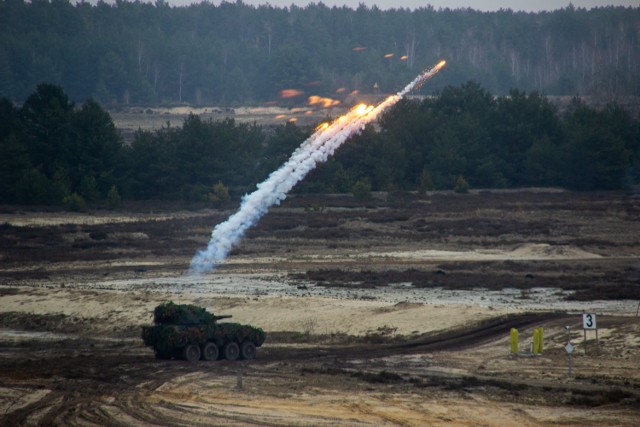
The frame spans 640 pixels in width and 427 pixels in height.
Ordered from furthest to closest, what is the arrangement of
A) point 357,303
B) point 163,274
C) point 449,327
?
1. point 163,274
2. point 357,303
3. point 449,327

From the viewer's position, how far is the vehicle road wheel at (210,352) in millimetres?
41156

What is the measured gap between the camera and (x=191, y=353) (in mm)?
41062

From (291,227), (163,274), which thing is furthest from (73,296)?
(291,227)

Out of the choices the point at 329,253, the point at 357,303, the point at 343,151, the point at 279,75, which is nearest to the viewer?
the point at 357,303

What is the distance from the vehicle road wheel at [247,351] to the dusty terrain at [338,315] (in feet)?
1.34

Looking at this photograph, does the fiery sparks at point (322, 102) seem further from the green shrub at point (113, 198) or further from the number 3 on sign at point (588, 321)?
the number 3 on sign at point (588, 321)

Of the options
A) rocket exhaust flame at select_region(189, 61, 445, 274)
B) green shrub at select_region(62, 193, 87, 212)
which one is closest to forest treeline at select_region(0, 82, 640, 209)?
green shrub at select_region(62, 193, 87, 212)

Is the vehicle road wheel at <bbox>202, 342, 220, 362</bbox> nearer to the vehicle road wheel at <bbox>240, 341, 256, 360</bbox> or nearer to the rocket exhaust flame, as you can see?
the vehicle road wheel at <bbox>240, 341, 256, 360</bbox>

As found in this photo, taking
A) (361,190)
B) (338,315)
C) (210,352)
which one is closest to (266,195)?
(338,315)

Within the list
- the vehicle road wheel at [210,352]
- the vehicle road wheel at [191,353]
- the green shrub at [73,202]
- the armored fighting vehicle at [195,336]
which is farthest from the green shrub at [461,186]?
the vehicle road wheel at [191,353]

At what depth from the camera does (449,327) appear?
1857 inches

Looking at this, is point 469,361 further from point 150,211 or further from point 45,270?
point 150,211

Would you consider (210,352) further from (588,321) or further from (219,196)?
(219,196)

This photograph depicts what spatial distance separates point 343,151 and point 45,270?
194 feet
